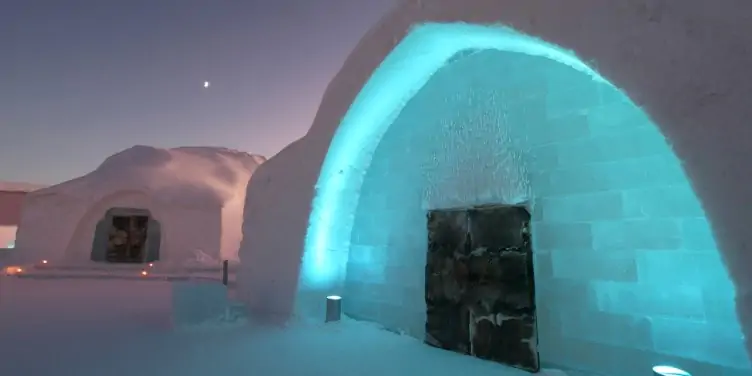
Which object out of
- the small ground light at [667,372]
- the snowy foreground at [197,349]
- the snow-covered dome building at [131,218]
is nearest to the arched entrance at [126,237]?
the snow-covered dome building at [131,218]

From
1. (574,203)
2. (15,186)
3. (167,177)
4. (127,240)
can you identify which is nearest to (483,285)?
(574,203)

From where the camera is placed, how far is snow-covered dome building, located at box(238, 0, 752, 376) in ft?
5.56

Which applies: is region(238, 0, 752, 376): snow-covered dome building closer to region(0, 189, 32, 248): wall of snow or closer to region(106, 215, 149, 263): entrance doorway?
Answer: region(106, 215, 149, 263): entrance doorway

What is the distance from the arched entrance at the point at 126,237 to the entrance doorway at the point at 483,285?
508 inches

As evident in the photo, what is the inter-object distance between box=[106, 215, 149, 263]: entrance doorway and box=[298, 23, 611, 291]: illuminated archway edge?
40.1 feet

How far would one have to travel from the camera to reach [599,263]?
8.83ft

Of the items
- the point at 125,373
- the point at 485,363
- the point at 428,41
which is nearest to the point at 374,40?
the point at 428,41

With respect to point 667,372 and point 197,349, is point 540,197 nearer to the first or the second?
point 667,372

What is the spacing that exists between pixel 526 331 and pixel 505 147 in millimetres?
1426

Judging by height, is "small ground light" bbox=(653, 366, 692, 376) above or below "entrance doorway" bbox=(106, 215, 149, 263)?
below

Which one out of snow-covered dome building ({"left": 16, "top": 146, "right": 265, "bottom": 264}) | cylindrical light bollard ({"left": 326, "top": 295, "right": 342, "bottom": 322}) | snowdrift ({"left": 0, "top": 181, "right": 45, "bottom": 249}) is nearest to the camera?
cylindrical light bollard ({"left": 326, "top": 295, "right": 342, "bottom": 322})

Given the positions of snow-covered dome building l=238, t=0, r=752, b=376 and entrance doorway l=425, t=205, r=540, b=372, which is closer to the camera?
snow-covered dome building l=238, t=0, r=752, b=376

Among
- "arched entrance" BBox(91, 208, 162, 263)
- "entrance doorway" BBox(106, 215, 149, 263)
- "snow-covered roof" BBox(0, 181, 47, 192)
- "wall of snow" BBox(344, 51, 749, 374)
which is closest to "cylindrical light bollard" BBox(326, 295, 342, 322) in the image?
"wall of snow" BBox(344, 51, 749, 374)

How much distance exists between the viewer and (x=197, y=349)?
3.22 meters
